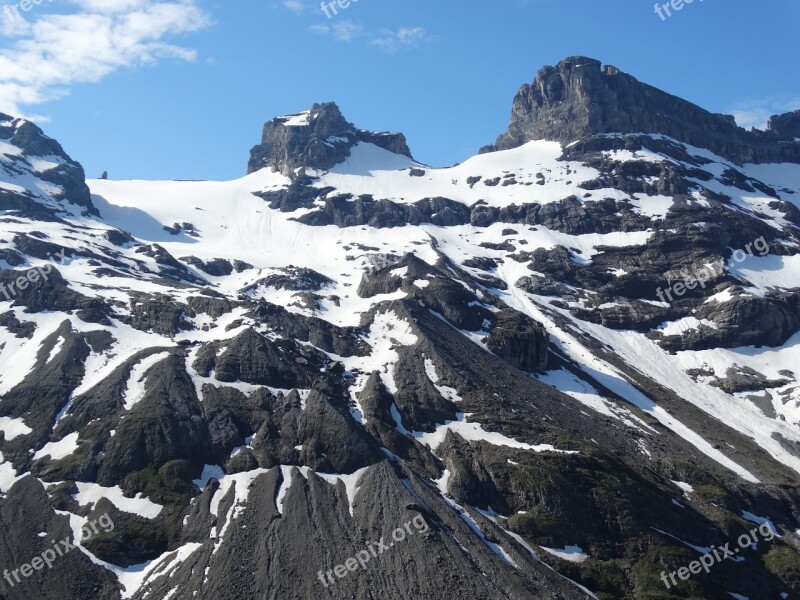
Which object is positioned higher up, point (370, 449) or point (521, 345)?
point (521, 345)

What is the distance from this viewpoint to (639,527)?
9325 cm

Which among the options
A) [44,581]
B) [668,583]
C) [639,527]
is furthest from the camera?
[639,527]

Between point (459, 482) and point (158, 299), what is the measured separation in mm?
77324

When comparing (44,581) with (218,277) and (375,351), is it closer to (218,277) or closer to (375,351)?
(375,351)

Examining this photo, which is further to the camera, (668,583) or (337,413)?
(337,413)

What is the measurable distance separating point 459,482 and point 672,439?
45699 mm

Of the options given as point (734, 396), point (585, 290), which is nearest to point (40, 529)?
point (734, 396)

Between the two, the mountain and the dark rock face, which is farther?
the dark rock face

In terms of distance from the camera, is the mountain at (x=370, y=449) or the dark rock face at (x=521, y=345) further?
the dark rock face at (x=521, y=345)

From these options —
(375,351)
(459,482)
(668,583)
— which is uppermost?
(375,351)

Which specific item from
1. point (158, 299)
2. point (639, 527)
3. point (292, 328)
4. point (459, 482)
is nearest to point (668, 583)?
point (639, 527)

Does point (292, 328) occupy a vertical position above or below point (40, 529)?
above

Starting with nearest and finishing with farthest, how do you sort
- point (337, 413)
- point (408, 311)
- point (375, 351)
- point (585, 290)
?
point (337, 413)
point (375, 351)
point (408, 311)
point (585, 290)

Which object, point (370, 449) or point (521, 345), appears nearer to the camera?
point (370, 449)
